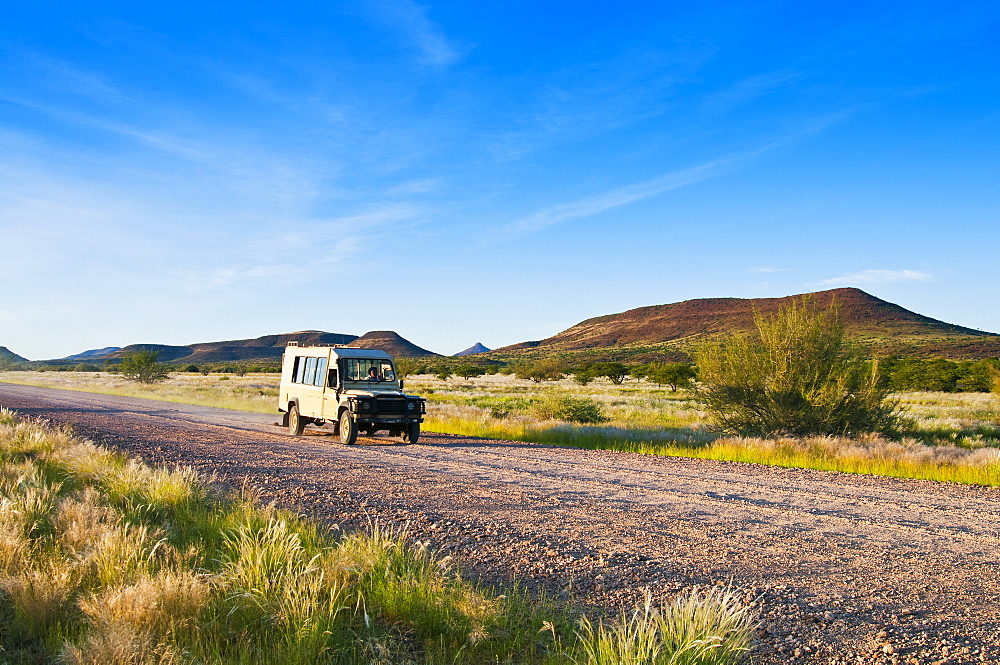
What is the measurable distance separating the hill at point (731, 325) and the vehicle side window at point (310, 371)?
66273 millimetres

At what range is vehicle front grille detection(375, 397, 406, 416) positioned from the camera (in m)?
15.9

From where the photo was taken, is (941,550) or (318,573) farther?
(941,550)

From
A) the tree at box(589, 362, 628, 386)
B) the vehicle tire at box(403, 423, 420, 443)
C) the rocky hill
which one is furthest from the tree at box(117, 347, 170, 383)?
the rocky hill

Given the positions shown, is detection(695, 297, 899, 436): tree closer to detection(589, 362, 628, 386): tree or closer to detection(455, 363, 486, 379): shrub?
detection(589, 362, 628, 386): tree

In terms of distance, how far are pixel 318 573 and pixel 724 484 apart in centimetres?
705

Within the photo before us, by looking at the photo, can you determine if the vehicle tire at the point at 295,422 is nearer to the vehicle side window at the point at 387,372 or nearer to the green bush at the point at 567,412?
the vehicle side window at the point at 387,372

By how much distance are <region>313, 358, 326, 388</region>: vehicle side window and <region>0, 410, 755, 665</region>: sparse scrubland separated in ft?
36.5

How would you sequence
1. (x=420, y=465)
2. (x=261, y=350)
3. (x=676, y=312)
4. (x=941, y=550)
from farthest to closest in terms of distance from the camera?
(x=261, y=350)
(x=676, y=312)
(x=420, y=465)
(x=941, y=550)

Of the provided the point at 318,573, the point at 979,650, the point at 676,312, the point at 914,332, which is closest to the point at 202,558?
the point at 318,573

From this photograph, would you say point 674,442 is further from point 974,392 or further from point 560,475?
point 974,392

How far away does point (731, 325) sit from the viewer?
8562cm

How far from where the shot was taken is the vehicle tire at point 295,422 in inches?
725

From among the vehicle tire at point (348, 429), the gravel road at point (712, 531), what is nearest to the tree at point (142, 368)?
the vehicle tire at point (348, 429)

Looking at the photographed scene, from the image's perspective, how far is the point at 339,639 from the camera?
13.4ft
